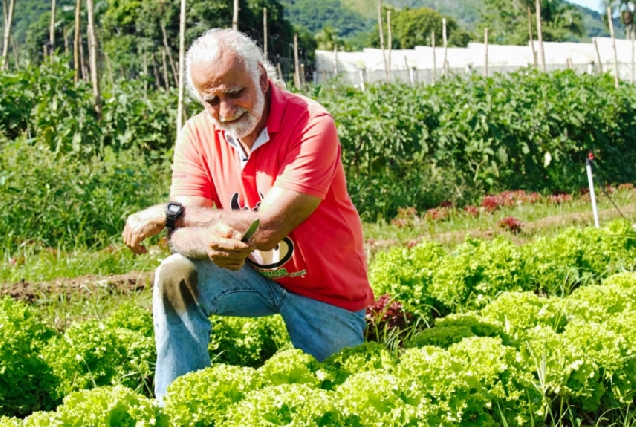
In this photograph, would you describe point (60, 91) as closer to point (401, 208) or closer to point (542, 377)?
point (401, 208)

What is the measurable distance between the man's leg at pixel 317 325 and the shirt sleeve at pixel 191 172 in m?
0.64

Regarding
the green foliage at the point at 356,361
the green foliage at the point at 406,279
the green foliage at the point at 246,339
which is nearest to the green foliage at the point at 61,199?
the green foliage at the point at 406,279

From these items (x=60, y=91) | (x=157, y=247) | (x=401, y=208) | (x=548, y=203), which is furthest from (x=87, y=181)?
(x=548, y=203)

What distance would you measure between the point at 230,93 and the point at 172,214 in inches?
23.0

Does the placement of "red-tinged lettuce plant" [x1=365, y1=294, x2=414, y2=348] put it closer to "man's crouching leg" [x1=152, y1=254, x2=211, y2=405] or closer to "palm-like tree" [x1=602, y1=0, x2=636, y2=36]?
"man's crouching leg" [x1=152, y1=254, x2=211, y2=405]

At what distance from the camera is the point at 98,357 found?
3863mm

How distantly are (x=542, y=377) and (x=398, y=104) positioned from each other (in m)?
8.09

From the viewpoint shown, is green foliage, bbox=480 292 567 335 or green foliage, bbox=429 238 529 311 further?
green foliage, bbox=429 238 529 311

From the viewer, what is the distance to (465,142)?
11.4 m

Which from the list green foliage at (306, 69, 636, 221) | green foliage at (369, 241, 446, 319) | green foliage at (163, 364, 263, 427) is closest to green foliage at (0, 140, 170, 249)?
green foliage at (306, 69, 636, 221)

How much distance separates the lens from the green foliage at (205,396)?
277 cm

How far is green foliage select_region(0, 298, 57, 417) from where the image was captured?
3.75 metres

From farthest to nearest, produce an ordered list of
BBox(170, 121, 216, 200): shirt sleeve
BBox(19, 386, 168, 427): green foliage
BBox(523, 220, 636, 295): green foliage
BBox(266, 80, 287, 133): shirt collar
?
BBox(523, 220, 636, 295): green foliage → BBox(170, 121, 216, 200): shirt sleeve → BBox(266, 80, 287, 133): shirt collar → BBox(19, 386, 168, 427): green foliage

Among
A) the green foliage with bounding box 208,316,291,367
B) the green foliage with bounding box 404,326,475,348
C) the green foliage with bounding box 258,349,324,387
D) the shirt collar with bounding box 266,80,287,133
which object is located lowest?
the green foliage with bounding box 208,316,291,367
